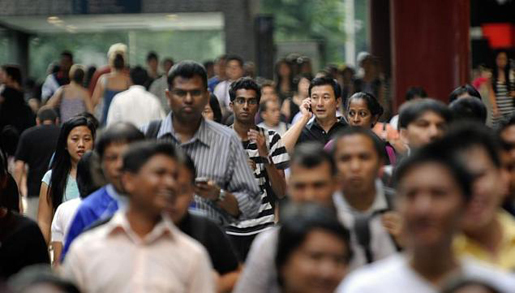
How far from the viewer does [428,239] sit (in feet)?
20.6

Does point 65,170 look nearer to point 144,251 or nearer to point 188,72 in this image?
point 188,72

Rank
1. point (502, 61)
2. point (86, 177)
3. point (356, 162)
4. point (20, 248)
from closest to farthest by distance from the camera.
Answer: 1. point (356, 162)
2. point (20, 248)
3. point (86, 177)
4. point (502, 61)

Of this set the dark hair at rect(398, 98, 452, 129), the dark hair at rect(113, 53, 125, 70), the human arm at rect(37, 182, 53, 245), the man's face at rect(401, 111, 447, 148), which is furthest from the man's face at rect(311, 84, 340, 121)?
the dark hair at rect(113, 53, 125, 70)

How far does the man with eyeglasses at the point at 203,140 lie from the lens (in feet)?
33.7

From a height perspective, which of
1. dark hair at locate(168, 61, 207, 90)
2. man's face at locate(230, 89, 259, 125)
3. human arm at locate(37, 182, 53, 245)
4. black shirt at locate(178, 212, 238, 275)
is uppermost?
dark hair at locate(168, 61, 207, 90)

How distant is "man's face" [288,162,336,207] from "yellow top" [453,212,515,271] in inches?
36.9

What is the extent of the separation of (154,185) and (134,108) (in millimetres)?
13027

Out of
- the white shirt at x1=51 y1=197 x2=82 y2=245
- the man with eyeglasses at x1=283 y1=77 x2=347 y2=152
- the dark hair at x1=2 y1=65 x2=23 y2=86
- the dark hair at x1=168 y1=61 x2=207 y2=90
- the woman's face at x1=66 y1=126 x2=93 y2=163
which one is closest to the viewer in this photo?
the dark hair at x1=168 y1=61 x2=207 y2=90

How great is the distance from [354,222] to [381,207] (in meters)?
0.55

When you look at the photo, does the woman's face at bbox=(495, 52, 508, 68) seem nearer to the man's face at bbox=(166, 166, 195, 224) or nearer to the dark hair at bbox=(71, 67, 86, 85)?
the dark hair at bbox=(71, 67, 86, 85)

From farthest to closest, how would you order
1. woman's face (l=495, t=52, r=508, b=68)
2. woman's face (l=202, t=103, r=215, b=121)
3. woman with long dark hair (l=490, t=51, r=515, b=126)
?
woman's face (l=495, t=52, r=508, b=68) < woman with long dark hair (l=490, t=51, r=515, b=126) < woman's face (l=202, t=103, r=215, b=121)

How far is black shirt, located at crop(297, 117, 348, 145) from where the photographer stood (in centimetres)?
1365

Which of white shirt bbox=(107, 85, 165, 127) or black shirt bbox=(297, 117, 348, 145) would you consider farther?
white shirt bbox=(107, 85, 165, 127)

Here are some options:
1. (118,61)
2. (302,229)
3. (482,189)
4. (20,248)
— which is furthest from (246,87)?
(118,61)
